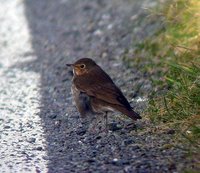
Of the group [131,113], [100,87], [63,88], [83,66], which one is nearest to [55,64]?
[63,88]

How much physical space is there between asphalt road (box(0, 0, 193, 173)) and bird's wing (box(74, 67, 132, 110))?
232mm

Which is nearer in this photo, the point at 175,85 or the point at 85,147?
the point at 85,147

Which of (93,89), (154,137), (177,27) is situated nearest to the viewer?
(154,137)

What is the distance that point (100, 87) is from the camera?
758 centimetres

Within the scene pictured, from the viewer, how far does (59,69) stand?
33.1ft

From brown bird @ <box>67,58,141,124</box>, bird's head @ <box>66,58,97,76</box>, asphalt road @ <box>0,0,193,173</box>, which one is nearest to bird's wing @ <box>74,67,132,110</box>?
brown bird @ <box>67,58,141,124</box>

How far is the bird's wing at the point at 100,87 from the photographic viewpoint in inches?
288

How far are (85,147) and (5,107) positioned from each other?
188 centimetres

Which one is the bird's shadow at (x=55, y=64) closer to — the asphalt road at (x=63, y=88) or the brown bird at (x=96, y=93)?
the asphalt road at (x=63, y=88)

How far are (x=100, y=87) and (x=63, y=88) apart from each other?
66.3 inches

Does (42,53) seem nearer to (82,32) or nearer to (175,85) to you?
(82,32)

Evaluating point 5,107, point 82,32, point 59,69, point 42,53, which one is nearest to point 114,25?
point 82,32

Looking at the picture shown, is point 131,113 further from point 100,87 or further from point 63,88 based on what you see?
point 63,88

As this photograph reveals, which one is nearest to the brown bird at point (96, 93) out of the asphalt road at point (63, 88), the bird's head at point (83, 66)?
the bird's head at point (83, 66)
